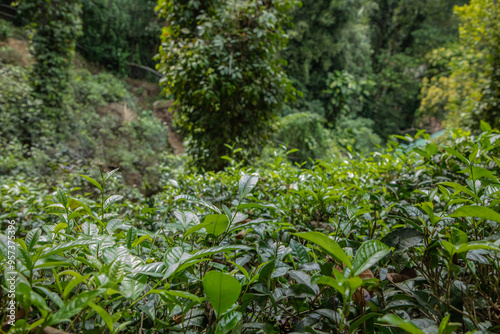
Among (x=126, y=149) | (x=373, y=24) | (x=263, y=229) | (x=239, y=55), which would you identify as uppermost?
(x=373, y=24)

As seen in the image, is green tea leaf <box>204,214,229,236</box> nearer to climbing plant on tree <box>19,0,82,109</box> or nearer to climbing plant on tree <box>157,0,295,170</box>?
climbing plant on tree <box>157,0,295,170</box>

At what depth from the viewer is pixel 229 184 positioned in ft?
5.41

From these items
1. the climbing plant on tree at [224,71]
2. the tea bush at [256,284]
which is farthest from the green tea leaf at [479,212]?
the climbing plant on tree at [224,71]

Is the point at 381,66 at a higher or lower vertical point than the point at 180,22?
higher

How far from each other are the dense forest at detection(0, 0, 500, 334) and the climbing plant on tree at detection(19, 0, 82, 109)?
35mm

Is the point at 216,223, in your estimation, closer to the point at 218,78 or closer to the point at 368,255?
the point at 368,255

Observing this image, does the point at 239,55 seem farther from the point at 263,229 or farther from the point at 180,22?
the point at 263,229

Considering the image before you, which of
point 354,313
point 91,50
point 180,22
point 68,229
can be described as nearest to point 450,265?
point 354,313

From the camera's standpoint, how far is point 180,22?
334 centimetres

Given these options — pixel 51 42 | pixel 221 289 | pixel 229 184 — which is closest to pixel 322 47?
pixel 51 42

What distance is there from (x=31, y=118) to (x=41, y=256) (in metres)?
6.20

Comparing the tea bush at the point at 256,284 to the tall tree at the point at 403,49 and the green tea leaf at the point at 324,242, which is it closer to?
the green tea leaf at the point at 324,242

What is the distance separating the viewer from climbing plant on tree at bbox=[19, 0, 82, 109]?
5.14m

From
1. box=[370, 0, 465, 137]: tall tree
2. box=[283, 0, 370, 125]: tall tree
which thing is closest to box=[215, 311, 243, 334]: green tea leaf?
box=[283, 0, 370, 125]: tall tree
